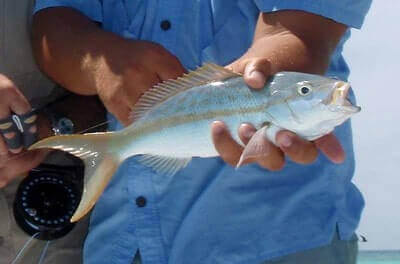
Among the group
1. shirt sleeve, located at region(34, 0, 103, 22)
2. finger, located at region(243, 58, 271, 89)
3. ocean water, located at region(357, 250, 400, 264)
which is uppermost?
finger, located at region(243, 58, 271, 89)

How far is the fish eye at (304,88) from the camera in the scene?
1.93 m

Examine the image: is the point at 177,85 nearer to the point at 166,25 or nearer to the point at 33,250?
the point at 166,25

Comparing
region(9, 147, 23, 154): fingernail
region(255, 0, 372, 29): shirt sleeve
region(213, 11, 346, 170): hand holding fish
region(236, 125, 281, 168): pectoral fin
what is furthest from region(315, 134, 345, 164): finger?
region(9, 147, 23, 154): fingernail

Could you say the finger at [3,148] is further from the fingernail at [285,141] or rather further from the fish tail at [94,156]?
the fingernail at [285,141]

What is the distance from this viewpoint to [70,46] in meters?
2.55

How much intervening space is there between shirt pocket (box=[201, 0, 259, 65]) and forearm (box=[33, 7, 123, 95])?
34cm

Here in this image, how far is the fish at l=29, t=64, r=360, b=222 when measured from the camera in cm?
192

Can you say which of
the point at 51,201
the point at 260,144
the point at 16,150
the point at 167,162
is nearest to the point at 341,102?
the point at 260,144

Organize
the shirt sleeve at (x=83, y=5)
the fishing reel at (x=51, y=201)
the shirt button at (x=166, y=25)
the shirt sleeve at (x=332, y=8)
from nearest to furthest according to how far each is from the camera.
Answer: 1. the shirt sleeve at (x=332, y=8)
2. the shirt button at (x=166, y=25)
3. the shirt sleeve at (x=83, y=5)
4. the fishing reel at (x=51, y=201)

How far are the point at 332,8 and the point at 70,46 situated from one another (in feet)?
2.56

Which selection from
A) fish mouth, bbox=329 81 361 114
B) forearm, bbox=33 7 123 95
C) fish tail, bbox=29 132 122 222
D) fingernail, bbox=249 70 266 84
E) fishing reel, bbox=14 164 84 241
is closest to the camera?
fish mouth, bbox=329 81 361 114

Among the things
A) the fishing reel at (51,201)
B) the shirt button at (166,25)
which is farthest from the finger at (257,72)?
the fishing reel at (51,201)

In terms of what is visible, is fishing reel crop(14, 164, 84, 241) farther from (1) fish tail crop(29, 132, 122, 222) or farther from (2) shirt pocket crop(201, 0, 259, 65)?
(1) fish tail crop(29, 132, 122, 222)

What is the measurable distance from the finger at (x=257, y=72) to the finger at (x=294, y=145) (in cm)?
13
